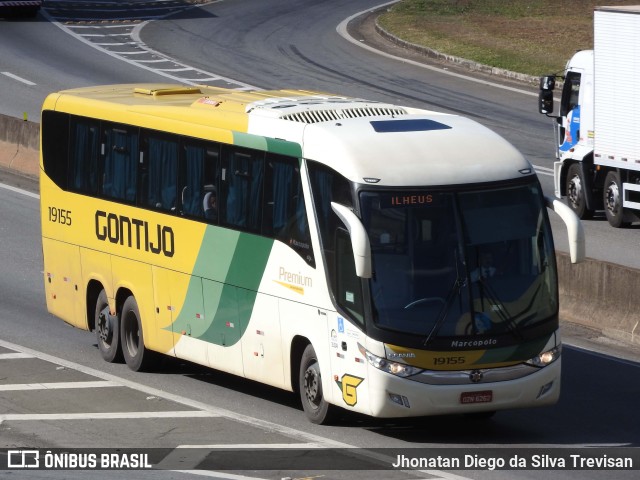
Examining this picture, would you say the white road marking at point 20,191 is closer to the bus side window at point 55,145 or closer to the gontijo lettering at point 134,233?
the bus side window at point 55,145

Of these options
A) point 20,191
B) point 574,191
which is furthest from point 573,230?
point 20,191

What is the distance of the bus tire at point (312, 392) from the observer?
14508 millimetres

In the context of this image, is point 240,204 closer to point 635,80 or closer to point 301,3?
point 635,80

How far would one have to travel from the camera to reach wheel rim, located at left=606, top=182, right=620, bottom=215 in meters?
26.2

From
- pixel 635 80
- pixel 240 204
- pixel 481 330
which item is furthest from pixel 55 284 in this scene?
pixel 635 80

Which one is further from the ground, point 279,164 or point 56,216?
point 279,164

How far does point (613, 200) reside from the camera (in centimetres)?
2634

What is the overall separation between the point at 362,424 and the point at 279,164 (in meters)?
2.71

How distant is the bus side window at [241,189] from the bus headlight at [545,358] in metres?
3.20

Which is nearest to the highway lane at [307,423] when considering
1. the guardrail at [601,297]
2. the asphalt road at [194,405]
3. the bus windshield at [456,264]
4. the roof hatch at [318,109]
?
the asphalt road at [194,405]

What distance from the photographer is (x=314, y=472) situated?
1275cm

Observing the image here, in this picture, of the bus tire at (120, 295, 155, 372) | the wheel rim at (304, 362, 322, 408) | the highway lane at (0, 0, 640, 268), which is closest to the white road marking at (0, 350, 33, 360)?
the bus tire at (120, 295, 155, 372)

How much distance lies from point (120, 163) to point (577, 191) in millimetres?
12061

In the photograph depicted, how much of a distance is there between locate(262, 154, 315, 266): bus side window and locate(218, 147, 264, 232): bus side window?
168 mm
